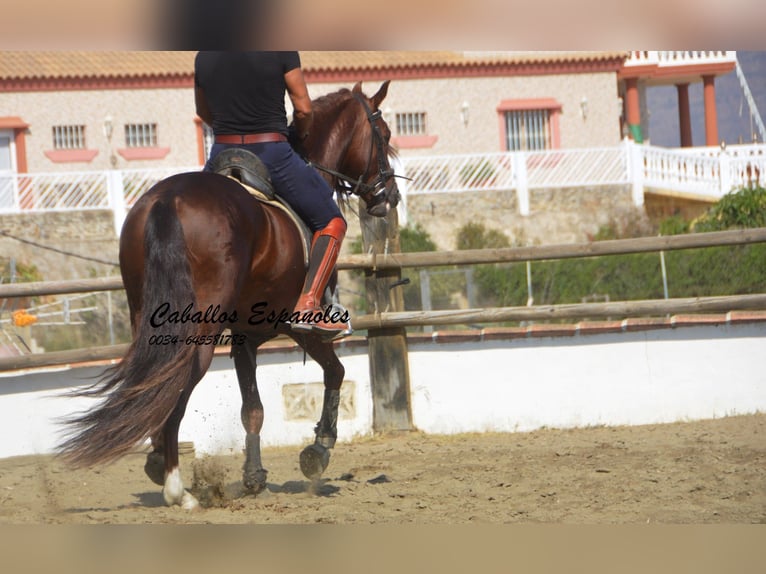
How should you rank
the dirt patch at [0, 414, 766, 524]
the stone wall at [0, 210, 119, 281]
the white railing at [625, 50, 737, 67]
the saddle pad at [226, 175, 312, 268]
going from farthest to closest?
the white railing at [625, 50, 737, 67] → the stone wall at [0, 210, 119, 281] → the saddle pad at [226, 175, 312, 268] → the dirt patch at [0, 414, 766, 524]

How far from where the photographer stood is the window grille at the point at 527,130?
1998 centimetres

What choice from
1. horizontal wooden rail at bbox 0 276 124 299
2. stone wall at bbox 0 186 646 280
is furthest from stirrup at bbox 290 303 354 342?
stone wall at bbox 0 186 646 280

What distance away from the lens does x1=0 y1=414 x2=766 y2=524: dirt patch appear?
4.43m

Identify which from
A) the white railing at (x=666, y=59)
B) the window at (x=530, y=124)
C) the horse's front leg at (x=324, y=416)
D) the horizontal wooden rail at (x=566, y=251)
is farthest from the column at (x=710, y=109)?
the horse's front leg at (x=324, y=416)

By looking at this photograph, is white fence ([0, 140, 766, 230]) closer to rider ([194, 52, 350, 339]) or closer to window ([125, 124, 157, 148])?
window ([125, 124, 157, 148])

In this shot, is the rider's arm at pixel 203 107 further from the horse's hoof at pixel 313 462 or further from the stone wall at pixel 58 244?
the stone wall at pixel 58 244

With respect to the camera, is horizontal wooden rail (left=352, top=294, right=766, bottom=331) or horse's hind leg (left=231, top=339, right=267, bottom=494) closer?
horse's hind leg (left=231, top=339, right=267, bottom=494)

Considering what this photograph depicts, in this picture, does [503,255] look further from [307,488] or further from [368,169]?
[307,488]

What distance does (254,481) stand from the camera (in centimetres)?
497

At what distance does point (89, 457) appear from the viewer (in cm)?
Answer: 411

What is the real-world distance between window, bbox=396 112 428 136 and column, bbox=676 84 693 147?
5.89m

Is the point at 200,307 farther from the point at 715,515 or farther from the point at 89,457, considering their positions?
the point at 715,515
